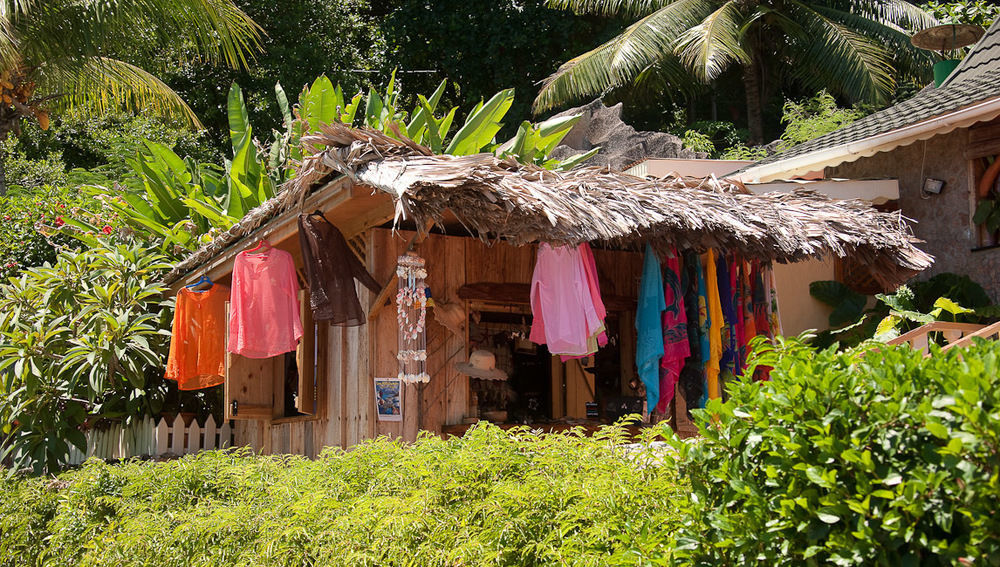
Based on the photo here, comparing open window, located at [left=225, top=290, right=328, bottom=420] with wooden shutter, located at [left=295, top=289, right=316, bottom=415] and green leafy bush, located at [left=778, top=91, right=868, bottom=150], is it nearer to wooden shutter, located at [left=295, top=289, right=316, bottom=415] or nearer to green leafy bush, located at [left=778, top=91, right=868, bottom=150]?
wooden shutter, located at [left=295, top=289, right=316, bottom=415]

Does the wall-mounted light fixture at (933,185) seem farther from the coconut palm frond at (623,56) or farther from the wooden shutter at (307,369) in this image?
the coconut palm frond at (623,56)

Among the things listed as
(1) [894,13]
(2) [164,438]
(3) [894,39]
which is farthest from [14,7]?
(1) [894,13]

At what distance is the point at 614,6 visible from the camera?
2192cm

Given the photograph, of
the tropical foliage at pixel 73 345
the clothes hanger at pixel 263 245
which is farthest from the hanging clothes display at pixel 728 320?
the tropical foliage at pixel 73 345

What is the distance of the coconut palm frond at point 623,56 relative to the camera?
20438 millimetres

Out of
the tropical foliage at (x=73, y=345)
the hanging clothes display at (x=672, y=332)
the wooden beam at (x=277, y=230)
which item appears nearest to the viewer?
the wooden beam at (x=277, y=230)

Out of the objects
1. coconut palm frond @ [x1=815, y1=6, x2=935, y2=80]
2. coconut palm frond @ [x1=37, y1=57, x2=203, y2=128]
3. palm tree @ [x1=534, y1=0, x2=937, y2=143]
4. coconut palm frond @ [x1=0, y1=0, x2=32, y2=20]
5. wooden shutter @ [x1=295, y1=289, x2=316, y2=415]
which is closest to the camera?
wooden shutter @ [x1=295, y1=289, x2=316, y2=415]

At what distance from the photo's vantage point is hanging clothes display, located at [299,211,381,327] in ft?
24.0

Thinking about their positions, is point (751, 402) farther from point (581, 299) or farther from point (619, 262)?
point (619, 262)

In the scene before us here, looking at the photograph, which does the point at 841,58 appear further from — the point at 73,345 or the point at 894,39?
the point at 73,345

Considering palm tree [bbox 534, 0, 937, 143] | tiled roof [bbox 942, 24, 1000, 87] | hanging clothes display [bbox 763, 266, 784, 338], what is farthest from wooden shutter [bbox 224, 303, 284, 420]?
palm tree [bbox 534, 0, 937, 143]

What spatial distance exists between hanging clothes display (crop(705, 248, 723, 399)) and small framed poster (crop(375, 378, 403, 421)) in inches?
97.5

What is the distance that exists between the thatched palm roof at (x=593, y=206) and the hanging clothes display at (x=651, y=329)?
1.20 ft

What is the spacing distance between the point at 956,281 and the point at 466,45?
1588cm
